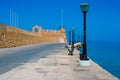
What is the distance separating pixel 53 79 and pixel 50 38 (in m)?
104

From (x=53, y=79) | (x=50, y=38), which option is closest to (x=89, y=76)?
(x=53, y=79)

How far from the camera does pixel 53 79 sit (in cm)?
1045

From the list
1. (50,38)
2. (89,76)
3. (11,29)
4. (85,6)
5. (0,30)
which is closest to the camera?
(89,76)

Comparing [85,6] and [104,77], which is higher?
[85,6]

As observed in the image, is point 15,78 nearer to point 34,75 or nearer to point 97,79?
point 34,75

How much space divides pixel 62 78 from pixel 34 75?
132 centimetres

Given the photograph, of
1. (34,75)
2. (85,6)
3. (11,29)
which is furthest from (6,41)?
(34,75)

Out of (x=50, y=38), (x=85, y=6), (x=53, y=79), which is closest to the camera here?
(x=53, y=79)

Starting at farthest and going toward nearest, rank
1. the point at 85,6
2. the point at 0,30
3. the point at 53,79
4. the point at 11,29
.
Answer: the point at 11,29
the point at 0,30
the point at 85,6
the point at 53,79

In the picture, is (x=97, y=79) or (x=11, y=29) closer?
(x=97, y=79)

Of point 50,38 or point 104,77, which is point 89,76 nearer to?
point 104,77

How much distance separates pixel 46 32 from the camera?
118m

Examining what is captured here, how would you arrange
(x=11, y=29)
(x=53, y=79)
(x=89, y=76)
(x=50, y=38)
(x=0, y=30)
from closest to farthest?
1. (x=53, y=79)
2. (x=89, y=76)
3. (x=0, y=30)
4. (x=11, y=29)
5. (x=50, y=38)

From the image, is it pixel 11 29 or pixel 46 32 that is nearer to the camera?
pixel 11 29
